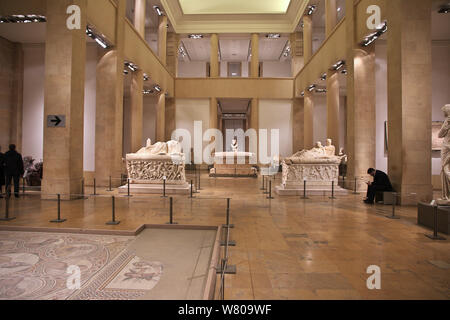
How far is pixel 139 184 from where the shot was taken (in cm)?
1047

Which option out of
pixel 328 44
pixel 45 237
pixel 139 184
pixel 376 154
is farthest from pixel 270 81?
pixel 45 237

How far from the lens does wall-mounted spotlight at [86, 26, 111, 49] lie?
1020 centimetres

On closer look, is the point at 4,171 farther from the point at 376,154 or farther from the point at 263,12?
the point at 263,12

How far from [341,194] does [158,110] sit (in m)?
13.0

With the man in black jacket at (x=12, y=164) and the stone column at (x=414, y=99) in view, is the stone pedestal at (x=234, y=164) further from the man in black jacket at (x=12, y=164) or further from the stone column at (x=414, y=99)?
the man in black jacket at (x=12, y=164)

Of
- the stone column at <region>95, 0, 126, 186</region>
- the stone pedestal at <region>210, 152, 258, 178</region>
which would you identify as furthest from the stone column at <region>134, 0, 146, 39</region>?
the stone pedestal at <region>210, 152, 258, 178</region>

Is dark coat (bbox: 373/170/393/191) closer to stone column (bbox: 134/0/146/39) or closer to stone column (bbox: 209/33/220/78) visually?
stone column (bbox: 134/0/146/39)

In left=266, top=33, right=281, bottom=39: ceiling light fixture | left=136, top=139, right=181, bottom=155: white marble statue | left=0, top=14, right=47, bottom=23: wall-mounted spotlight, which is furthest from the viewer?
left=266, top=33, right=281, bottom=39: ceiling light fixture

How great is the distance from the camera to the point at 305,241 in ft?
15.1

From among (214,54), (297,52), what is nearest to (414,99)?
(297,52)

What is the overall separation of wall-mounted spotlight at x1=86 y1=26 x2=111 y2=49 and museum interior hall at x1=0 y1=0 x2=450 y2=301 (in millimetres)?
78

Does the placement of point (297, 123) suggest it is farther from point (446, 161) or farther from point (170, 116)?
point (446, 161)

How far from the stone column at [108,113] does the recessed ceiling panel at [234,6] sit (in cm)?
1010

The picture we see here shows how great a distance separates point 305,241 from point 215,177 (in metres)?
12.2
